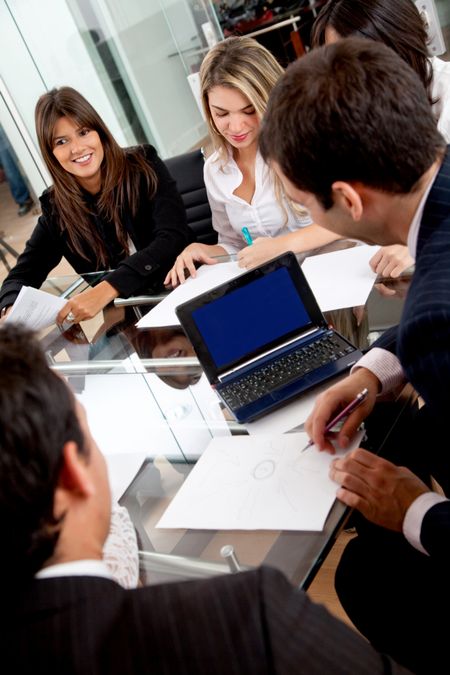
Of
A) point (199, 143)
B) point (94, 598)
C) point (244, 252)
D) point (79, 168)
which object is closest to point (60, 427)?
point (94, 598)

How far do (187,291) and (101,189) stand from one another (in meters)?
0.71

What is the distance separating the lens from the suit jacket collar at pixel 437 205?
36.4 inches

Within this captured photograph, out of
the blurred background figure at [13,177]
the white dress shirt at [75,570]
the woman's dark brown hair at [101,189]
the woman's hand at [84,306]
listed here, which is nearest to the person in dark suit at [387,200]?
the white dress shirt at [75,570]

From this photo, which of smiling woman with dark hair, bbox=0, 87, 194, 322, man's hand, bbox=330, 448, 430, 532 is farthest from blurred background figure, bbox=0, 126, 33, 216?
man's hand, bbox=330, 448, 430, 532

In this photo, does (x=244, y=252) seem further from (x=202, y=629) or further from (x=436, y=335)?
(x=202, y=629)

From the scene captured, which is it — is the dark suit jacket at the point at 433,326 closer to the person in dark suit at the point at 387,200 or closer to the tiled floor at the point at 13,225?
the person in dark suit at the point at 387,200

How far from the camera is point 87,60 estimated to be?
4.55m

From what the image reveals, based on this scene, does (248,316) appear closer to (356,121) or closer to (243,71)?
(356,121)

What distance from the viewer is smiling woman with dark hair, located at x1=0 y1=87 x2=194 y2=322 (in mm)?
2217

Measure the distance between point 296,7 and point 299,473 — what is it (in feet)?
17.4

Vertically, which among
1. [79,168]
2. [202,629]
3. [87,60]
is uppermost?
[87,60]

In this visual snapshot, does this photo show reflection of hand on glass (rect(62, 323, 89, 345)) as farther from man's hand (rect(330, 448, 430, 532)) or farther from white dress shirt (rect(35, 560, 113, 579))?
white dress shirt (rect(35, 560, 113, 579))

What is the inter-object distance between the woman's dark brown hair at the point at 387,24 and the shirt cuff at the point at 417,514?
127 centimetres

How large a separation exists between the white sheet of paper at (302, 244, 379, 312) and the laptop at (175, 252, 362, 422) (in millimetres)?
177
